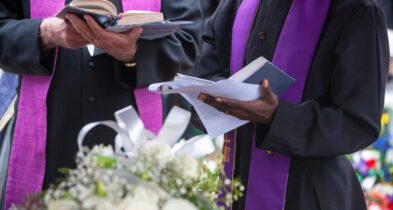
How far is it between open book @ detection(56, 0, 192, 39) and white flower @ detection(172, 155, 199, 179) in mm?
697

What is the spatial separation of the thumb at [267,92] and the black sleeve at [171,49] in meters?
0.50

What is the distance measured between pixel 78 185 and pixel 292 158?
92cm

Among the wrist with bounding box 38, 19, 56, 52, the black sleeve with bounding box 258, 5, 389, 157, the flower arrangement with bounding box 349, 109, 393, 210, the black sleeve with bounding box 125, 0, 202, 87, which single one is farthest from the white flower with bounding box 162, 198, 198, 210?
the flower arrangement with bounding box 349, 109, 393, 210

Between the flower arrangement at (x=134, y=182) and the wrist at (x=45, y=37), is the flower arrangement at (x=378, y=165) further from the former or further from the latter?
the flower arrangement at (x=134, y=182)

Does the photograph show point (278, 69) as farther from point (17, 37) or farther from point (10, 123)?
point (10, 123)

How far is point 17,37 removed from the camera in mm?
2164

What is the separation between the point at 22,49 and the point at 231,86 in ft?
2.66

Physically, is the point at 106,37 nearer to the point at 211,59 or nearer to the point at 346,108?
the point at 211,59

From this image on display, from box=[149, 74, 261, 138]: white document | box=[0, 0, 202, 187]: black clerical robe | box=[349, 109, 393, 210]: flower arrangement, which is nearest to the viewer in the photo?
box=[149, 74, 261, 138]: white document

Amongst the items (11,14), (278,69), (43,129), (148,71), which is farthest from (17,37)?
(278,69)

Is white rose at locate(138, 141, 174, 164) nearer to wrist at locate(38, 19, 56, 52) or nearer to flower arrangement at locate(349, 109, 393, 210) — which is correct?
wrist at locate(38, 19, 56, 52)

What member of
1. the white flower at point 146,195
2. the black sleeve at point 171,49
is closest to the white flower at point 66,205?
the white flower at point 146,195

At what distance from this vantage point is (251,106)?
1.85 metres

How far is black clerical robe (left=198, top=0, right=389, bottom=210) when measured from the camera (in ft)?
6.11
